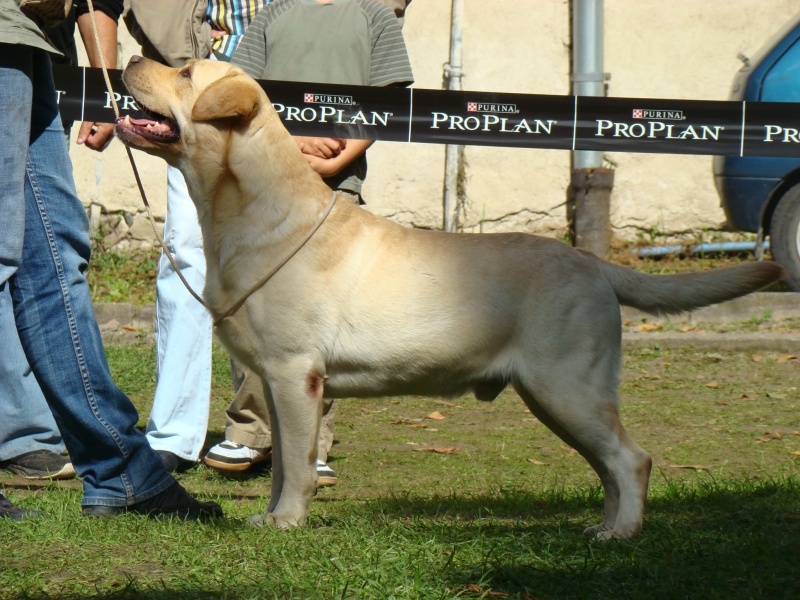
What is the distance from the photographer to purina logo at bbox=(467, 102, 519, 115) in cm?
665

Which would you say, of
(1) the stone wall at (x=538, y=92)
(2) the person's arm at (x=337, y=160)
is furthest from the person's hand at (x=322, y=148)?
(1) the stone wall at (x=538, y=92)

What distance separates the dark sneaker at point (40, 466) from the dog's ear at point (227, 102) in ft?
6.80

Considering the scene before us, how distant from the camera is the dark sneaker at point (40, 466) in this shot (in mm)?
5066

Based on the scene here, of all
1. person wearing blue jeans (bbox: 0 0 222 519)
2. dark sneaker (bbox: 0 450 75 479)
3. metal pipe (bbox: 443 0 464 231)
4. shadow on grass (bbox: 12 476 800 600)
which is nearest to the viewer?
shadow on grass (bbox: 12 476 800 600)

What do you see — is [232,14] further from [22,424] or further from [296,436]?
[296,436]

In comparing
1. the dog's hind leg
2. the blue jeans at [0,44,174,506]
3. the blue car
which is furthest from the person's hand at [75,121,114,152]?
the blue car

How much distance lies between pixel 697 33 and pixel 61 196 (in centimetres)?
826

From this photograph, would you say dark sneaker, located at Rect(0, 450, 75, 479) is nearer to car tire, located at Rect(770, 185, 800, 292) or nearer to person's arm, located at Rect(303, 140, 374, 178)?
person's arm, located at Rect(303, 140, 374, 178)

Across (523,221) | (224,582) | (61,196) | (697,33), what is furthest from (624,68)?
(224,582)

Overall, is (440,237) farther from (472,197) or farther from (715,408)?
(472,197)

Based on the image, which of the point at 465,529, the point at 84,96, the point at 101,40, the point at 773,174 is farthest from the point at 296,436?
the point at 773,174

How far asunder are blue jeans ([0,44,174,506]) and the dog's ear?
0.57 meters

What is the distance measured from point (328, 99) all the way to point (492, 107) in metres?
1.44

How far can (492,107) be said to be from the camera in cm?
667
